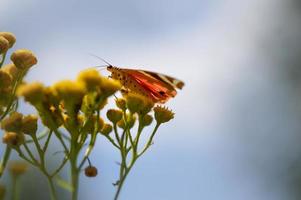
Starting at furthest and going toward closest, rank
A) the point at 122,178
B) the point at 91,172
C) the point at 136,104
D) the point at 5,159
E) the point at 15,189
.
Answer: the point at 136,104 < the point at 91,172 < the point at 122,178 < the point at 5,159 < the point at 15,189

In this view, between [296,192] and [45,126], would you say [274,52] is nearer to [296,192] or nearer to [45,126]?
[296,192]

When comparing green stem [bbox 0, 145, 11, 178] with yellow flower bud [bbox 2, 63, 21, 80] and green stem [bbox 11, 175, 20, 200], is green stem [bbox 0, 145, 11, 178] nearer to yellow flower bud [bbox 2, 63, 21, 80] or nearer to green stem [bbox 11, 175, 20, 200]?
green stem [bbox 11, 175, 20, 200]

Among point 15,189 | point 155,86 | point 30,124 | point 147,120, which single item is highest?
point 155,86

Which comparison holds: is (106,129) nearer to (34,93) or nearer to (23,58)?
(23,58)

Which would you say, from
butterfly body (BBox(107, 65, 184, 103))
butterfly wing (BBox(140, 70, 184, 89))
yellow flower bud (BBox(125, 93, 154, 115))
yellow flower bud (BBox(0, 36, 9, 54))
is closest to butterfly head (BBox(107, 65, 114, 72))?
butterfly body (BBox(107, 65, 184, 103))

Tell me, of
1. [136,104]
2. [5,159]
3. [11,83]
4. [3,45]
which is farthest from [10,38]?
[5,159]

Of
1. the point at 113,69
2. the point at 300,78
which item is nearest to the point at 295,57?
the point at 300,78
